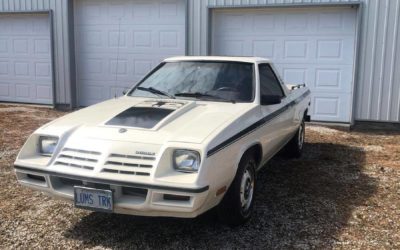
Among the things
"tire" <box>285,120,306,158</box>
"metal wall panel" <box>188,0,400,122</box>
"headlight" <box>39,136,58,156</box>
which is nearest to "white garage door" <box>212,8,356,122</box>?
"metal wall panel" <box>188,0,400,122</box>

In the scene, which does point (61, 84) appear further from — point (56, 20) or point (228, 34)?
point (228, 34)

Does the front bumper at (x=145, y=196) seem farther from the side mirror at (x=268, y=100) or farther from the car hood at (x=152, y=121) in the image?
the side mirror at (x=268, y=100)

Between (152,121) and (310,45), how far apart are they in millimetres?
6460

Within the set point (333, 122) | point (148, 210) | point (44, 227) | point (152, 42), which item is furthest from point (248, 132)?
point (152, 42)

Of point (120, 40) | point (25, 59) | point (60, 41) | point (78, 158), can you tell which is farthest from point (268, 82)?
point (25, 59)

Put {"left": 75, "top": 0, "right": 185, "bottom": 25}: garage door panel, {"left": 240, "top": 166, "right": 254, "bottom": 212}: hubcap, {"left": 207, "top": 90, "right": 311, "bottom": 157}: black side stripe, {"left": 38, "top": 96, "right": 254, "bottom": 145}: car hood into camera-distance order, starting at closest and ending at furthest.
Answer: {"left": 207, "top": 90, "right": 311, "bottom": 157}: black side stripe < {"left": 38, "top": 96, "right": 254, "bottom": 145}: car hood < {"left": 240, "top": 166, "right": 254, "bottom": 212}: hubcap < {"left": 75, "top": 0, "right": 185, "bottom": 25}: garage door panel

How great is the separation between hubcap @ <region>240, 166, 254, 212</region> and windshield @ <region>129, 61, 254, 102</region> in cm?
85

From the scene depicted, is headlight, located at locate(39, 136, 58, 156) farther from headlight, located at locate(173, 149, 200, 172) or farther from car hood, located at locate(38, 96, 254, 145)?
headlight, located at locate(173, 149, 200, 172)

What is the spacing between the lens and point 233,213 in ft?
13.6

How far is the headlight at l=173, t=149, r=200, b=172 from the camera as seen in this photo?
11.9 feet

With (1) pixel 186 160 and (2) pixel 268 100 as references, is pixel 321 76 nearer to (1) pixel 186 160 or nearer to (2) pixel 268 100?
(2) pixel 268 100

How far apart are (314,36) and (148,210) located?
7126 millimetres

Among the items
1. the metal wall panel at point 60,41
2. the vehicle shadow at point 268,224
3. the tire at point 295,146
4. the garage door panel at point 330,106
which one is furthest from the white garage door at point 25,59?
the vehicle shadow at point 268,224

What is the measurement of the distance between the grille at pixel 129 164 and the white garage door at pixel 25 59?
29.8 ft
